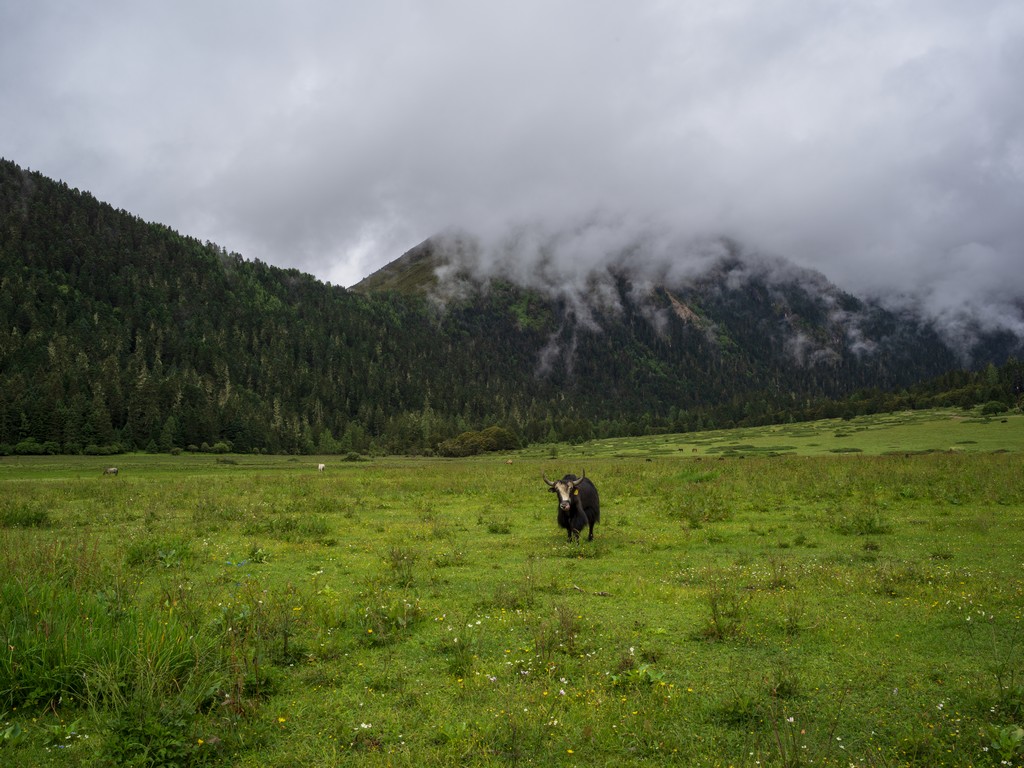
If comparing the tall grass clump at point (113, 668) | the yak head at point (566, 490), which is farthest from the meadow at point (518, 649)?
the yak head at point (566, 490)

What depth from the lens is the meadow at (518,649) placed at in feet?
19.0

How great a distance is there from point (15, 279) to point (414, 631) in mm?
221981

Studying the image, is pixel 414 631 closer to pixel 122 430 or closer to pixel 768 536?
pixel 768 536

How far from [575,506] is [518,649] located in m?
10.2

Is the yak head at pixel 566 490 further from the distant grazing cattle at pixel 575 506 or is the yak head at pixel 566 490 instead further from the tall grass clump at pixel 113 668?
the tall grass clump at pixel 113 668

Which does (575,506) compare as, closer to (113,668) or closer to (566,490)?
(566,490)

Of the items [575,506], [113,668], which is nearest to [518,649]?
[113,668]

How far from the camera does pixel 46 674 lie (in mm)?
6766

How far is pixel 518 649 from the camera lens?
857 cm

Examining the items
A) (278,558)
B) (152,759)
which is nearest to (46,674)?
(152,759)

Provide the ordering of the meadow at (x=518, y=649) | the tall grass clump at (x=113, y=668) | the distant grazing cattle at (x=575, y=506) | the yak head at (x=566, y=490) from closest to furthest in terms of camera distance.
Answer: the tall grass clump at (x=113, y=668), the meadow at (x=518, y=649), the yak head at (x=566, y=490), the distant grazing cattle at (x=575, y=506)

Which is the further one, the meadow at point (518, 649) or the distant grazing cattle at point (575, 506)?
the distant grazing cattle at point (575, 506)

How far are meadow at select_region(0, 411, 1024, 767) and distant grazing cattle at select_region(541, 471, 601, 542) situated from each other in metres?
0.61

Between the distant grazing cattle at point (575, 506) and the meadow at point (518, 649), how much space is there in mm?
614
